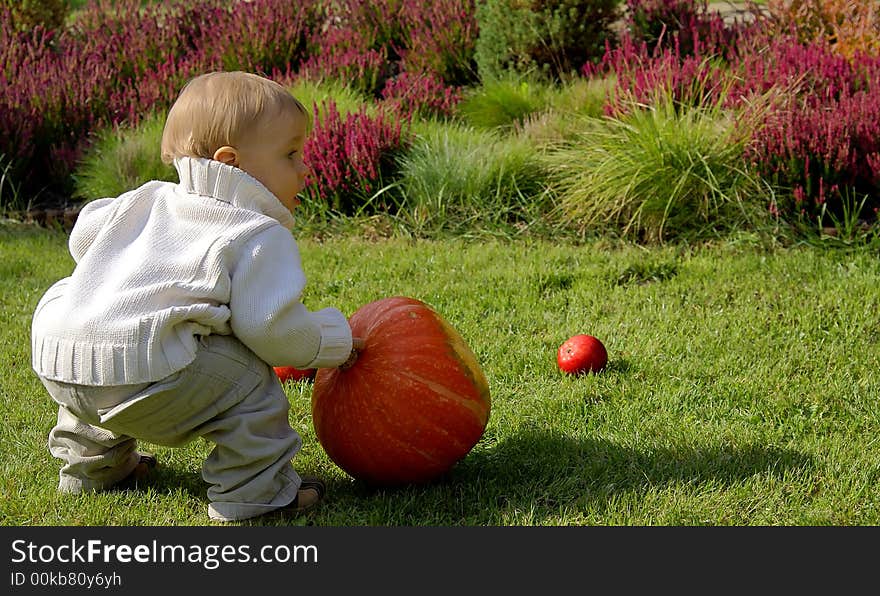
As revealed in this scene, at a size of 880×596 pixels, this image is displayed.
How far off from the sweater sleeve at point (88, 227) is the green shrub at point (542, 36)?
550 centimetres

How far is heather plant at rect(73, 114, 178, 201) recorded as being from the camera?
7.39 metres

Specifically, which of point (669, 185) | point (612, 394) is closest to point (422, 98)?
point (669, 185)

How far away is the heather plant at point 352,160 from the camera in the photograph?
7016 mm

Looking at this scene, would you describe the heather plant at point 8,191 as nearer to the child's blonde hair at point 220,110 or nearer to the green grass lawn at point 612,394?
the green grass lawn at point 612,394

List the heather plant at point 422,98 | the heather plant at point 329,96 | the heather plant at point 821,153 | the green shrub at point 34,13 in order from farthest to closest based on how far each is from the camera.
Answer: the green shrub at point 34,13, the heather plant at point 422,98, the heather plant at point 329,96, the heather plant at point 821,153

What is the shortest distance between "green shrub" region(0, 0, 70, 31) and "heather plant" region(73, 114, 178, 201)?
321 cm

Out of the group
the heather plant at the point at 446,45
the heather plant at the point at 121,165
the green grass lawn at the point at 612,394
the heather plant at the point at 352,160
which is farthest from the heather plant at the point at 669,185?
the heather plant at the point at 121,165

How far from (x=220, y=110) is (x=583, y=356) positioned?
195 cm

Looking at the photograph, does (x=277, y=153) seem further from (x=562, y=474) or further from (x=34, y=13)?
(x=34, y=13)

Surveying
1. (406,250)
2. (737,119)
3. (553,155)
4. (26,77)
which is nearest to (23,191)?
(26,77)

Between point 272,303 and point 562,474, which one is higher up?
point 272,303

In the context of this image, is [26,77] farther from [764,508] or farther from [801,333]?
[764,508]

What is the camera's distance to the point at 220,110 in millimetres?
3207

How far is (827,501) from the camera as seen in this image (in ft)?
11.1
